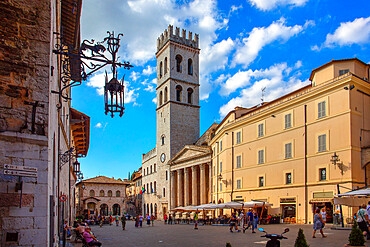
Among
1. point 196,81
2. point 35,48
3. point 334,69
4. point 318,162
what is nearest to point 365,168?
point 318,162

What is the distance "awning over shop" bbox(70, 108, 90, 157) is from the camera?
2444 cm

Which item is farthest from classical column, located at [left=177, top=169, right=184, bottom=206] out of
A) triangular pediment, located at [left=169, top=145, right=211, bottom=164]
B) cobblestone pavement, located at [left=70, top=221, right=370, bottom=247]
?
cobblestone pavement, located at [left=70, top=221, right=370, bottom=247]

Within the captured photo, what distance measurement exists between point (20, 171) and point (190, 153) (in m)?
44.8

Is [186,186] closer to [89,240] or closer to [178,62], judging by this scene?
[178,62]

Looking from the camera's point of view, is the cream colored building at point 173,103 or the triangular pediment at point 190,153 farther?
the cream colored building at point 173,103

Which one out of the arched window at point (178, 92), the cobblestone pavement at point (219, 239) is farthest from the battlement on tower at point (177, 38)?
the cobblestone pavement at point (219, 239)

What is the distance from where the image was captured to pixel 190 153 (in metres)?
52.4

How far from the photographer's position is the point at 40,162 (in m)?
8.42

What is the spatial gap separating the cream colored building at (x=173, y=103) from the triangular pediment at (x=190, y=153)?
9.34ft

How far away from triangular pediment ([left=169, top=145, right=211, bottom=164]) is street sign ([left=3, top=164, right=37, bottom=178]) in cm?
4007

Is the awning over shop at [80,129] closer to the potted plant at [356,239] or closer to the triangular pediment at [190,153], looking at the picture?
the potted plant at [356,239]

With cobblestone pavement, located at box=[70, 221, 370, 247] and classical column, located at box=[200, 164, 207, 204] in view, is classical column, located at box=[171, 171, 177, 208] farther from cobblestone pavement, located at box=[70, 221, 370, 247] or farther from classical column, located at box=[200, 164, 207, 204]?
cobblestone pavement, located at box=[70, 221, 370, 247]

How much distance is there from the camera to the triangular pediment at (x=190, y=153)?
4888 cm

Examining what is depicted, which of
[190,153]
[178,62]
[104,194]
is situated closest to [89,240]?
[190,153]
